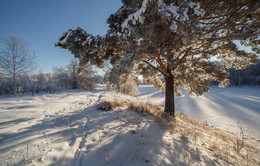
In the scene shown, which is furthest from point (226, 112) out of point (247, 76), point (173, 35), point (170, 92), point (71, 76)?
point (247, 76)

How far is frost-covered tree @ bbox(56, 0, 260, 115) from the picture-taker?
8.65 feet

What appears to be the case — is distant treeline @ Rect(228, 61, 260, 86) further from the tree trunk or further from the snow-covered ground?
the tree trunk

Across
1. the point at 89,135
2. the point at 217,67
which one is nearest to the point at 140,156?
the point at 89,135

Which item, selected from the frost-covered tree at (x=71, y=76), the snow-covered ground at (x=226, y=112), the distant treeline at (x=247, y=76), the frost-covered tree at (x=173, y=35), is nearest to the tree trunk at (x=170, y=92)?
the frost-covered tree at (x=173, y=35)

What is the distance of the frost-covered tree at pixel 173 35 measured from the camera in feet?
8.65

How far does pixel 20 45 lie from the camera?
925 centimetres

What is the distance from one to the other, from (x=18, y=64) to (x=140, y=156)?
14060mm

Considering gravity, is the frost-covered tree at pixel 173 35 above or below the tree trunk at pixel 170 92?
above

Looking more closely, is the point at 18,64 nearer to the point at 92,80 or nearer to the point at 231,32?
the point at 92,80

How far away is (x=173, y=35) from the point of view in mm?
3658

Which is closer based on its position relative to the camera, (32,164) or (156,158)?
(32,164)

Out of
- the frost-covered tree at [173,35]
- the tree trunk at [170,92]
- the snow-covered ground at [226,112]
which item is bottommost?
the snow-covered ground at [226,112]

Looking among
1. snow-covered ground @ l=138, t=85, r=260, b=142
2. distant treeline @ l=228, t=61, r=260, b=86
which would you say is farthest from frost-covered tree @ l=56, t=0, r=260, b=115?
distant treeline @ l=228, t=61, r=260, b=86

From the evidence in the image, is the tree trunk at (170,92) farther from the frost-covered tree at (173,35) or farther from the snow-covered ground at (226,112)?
the snow-covered ground at (226,112)
